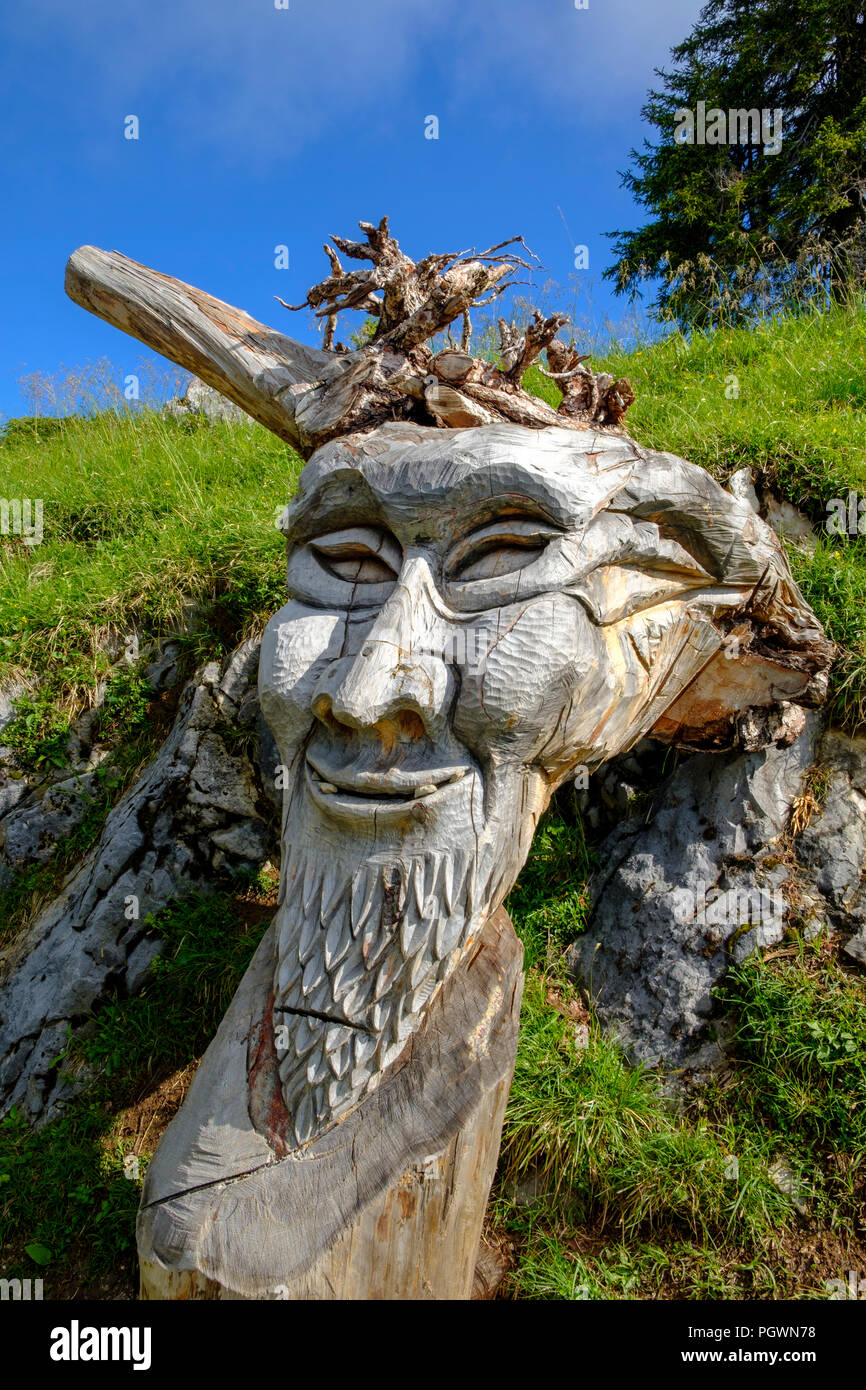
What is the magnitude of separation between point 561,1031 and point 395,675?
167 centimetres

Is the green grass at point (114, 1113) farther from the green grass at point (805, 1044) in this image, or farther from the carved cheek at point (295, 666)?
the green grass at point (805, 1044)

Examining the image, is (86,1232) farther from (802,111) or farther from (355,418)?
(802,111)

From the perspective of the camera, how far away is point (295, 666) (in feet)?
7.39

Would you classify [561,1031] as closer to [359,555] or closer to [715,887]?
[715,887]

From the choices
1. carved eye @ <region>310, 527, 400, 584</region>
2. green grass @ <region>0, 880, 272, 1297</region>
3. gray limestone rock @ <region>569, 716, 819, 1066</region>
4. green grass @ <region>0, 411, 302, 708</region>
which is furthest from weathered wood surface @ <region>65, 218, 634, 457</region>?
green grass @ <region>0, 880, 272, 1297</region>

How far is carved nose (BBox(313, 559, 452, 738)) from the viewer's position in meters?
2.02

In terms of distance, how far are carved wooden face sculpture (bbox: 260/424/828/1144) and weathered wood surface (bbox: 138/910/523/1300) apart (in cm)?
11

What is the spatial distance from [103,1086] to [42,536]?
11.6 ft

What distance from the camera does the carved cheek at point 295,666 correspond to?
Answer: 223cm

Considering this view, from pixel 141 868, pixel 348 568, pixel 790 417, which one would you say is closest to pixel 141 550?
pixel 141 868

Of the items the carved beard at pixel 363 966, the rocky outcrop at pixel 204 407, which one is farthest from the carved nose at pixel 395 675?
the rocky outcrop at pixel 204 407

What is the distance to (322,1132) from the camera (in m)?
1.92

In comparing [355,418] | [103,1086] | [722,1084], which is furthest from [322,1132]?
[355,418]

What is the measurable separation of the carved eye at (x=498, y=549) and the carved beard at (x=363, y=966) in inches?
29.4
